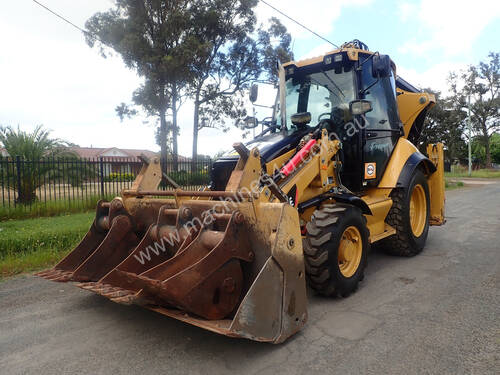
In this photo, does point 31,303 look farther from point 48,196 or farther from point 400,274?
point 48,196

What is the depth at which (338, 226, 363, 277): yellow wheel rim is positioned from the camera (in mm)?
4113

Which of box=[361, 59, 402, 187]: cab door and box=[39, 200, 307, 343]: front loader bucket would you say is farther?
box=[361, 59, 402, 187]: cab door

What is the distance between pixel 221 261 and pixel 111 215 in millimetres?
1773

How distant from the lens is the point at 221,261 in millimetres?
3000

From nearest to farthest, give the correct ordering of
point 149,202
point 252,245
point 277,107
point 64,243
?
point 252,245 → point 149,202 → point 277,107 → point 64,243

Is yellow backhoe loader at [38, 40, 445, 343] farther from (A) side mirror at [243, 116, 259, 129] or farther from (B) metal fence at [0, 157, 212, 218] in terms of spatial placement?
(B) metal fence at [0, 157, 212, 218]

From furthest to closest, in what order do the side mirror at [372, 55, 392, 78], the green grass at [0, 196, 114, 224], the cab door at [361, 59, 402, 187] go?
1. the green grass at [0, 196, 114, 224]
2. the cab door at [361, 59, 402, 187]
3. the side mirror at [372, 55, 392, 78]

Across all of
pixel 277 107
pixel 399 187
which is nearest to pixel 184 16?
pixel 277 107

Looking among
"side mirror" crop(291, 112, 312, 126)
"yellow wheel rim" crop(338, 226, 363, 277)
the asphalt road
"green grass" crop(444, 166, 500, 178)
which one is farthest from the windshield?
"green grass" crop(444, 166, 500, 178)

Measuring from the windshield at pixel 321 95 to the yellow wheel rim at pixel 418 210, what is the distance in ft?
6.70

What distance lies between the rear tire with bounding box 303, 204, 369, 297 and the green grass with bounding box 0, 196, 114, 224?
8137 mm

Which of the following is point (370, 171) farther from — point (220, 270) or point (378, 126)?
point (220, 270)

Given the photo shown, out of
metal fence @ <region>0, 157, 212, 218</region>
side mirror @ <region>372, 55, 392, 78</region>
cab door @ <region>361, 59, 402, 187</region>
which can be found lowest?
metal fence @ <region>0, 157, 212, 218</region>

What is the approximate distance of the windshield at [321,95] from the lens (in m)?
5.12
